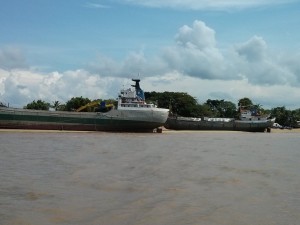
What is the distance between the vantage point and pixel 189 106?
123500 mm

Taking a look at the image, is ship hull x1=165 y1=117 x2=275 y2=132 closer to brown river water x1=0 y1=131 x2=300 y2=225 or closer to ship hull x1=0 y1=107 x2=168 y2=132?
ship hull x1=0 y1=107 x2=168 y2=132

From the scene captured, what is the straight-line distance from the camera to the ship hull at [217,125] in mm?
78938

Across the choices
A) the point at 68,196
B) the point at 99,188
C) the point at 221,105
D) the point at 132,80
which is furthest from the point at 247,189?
the point at 221,105

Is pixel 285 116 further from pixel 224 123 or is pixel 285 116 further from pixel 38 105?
pixel 38 105

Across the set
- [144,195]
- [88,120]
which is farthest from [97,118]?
[144,195]

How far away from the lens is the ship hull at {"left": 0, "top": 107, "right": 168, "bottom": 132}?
53.8 meters

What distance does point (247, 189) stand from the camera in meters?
11.3

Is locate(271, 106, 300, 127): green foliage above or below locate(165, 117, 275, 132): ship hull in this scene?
above

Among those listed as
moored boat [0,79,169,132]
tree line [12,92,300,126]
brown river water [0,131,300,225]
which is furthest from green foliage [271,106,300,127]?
brown river water [0,131,300,225]

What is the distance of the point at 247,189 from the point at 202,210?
3380mm

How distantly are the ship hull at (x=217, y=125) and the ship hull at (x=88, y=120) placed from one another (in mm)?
19925

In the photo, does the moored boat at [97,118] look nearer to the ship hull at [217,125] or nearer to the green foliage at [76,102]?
the ship hull at [217,125]

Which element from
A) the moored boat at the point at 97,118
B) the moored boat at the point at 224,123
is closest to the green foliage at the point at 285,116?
the moored boat at the point at 224,123

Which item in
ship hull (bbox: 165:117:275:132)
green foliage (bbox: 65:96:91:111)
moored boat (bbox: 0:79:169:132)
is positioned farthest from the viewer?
green foliage (bbox: 65:96:91:111)
